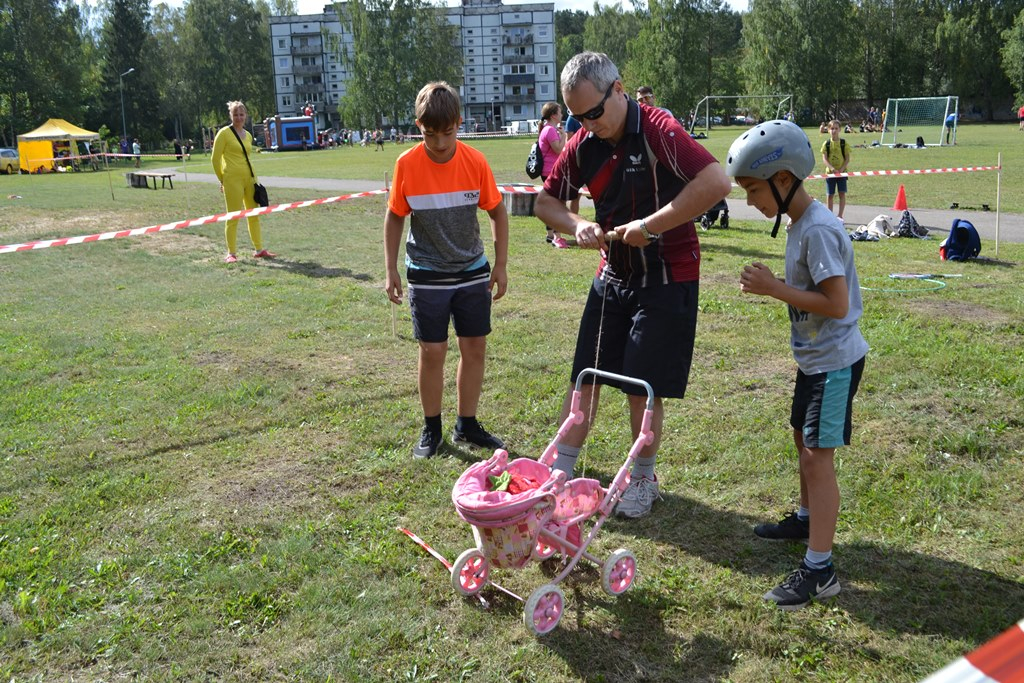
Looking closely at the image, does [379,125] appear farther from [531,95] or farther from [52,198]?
[52,198]

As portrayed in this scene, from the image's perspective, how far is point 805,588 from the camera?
11.3 feet

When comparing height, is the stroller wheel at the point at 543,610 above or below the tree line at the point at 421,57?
below

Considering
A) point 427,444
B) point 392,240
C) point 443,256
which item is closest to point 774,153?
point 443,256

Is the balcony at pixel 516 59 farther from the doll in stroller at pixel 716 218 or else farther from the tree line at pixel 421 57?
the doll in stroller at pixel 716 218

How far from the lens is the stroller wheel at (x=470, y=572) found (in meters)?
3.41

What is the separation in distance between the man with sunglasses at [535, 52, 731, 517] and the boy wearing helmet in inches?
13.8

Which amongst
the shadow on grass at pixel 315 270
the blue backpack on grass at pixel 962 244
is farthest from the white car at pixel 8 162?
the blue backpack on grass at pixel 962 244

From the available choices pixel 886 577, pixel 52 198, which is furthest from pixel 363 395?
pixel 52 198

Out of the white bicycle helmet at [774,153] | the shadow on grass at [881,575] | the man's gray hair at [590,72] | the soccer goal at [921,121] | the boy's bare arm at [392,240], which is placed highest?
the soccer goal at [921,121]

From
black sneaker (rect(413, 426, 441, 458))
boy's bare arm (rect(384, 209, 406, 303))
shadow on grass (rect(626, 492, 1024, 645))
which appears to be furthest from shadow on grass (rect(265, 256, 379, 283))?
shadow on grass (rect(626, 492, 1024, 645))

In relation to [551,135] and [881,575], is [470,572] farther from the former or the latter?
[551,135]

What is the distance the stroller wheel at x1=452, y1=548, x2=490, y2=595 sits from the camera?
3414 millimetres

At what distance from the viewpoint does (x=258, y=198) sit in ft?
39.9

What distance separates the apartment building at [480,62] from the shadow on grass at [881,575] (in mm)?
116309
